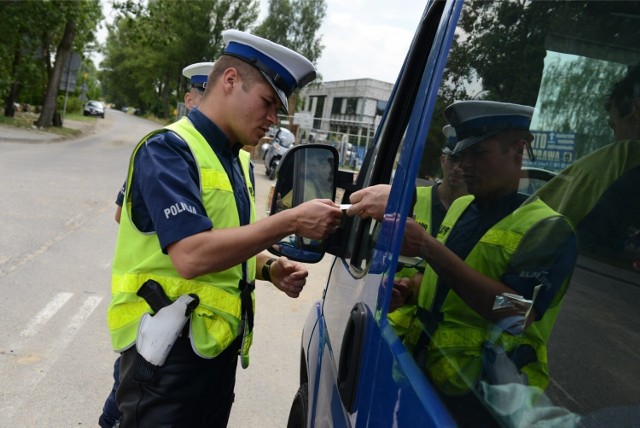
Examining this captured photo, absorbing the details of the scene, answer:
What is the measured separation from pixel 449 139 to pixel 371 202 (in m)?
0.33

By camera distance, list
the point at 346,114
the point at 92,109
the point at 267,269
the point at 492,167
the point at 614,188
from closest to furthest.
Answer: the point at 614,188, the point at 492,167, the point at 267,269, the point at 346,114, the point at 92,109

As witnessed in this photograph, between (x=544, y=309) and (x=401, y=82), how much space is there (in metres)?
1.09

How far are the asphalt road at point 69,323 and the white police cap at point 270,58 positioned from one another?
2223 mm

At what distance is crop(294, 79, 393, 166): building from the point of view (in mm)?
19953

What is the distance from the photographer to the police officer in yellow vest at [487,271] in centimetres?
105

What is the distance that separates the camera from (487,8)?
4.40 feet

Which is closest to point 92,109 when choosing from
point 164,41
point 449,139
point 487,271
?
point 164,41

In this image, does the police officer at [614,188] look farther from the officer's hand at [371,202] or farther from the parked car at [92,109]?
the parked car at [92,109]

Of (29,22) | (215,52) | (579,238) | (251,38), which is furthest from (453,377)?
(215,52)

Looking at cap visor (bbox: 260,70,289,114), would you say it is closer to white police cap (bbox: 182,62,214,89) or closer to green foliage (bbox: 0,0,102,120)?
white police cap (bbox: 182,62,214,89)

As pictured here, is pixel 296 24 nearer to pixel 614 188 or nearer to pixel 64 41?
pixel 64 41

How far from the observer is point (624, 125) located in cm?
97

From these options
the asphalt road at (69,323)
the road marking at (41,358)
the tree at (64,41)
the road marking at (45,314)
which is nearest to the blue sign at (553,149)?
the asphalt road at (69,323)

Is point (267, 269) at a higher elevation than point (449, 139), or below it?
below
